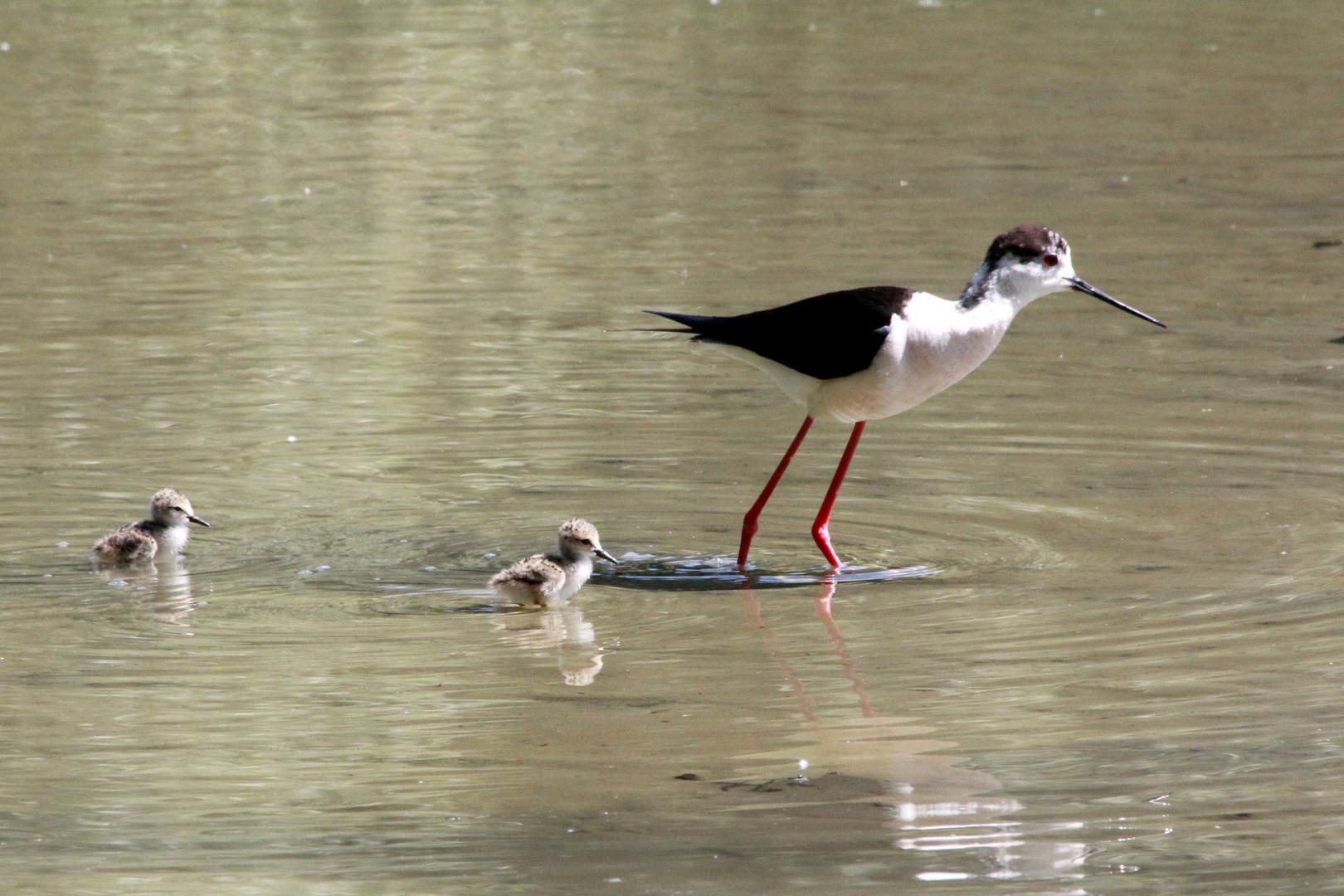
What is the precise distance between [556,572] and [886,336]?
159cm

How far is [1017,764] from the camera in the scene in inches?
217

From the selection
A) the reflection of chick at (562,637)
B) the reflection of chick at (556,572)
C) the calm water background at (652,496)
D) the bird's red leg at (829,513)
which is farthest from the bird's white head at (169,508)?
the bird's red leg at (829,513)

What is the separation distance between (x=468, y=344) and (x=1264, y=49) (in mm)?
12087

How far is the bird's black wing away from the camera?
7691 mm

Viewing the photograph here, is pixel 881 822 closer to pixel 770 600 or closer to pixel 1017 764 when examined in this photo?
pixel 1017 764

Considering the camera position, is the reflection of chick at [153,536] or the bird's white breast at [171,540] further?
the bird's white breast at [171,540]

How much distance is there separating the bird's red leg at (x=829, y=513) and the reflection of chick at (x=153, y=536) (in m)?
2.49

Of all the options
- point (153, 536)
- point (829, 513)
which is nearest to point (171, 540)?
point (153, 536)

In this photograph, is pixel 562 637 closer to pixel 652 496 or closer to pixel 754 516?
pixel 754 516

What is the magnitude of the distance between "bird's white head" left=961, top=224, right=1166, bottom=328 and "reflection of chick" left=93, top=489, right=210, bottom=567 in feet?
10.4

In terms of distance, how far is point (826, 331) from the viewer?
25.5 feet

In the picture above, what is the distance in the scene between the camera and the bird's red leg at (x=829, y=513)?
307 inches

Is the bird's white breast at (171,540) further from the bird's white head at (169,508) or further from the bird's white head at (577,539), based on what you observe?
the bird's white head at (577,539)

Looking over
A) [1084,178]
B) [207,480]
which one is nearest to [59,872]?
[207,480]
